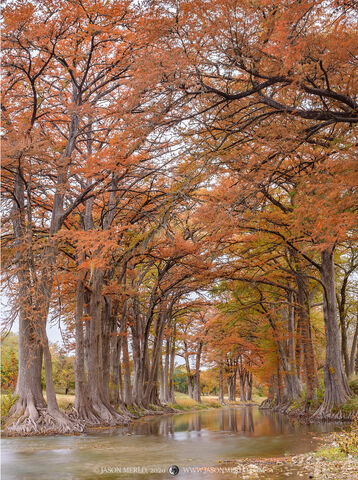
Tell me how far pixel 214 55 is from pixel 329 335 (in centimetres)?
1072

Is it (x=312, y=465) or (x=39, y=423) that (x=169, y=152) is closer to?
(x=312, y=465)

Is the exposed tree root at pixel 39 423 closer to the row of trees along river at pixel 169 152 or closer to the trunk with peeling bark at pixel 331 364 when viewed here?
the row of trees along river at pixel 169 152

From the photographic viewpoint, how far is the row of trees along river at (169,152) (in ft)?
23.8

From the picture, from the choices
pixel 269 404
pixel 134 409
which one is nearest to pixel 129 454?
pixel 134 409

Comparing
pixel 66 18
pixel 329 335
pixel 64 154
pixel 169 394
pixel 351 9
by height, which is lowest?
pixel 169 394

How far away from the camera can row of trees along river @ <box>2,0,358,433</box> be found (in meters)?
7.25

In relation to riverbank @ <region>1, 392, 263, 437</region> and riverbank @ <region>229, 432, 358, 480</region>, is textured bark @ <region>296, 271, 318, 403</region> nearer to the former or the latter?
riverbank @ <region>1, 392, 263, 437</region>

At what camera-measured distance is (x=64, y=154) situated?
A: 14.0m

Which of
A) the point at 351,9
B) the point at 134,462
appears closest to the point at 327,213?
the point at 351,9

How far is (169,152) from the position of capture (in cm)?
1002

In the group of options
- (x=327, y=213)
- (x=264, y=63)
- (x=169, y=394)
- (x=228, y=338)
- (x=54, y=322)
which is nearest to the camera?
(x=264, y=63)

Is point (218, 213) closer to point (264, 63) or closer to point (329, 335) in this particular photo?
point (264, 63)

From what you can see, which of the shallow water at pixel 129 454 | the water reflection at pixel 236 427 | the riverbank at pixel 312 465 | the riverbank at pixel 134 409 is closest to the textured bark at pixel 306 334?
the water reflection at pixel 236 427

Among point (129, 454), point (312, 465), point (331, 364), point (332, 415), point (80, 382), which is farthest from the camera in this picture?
point (331, 364)
